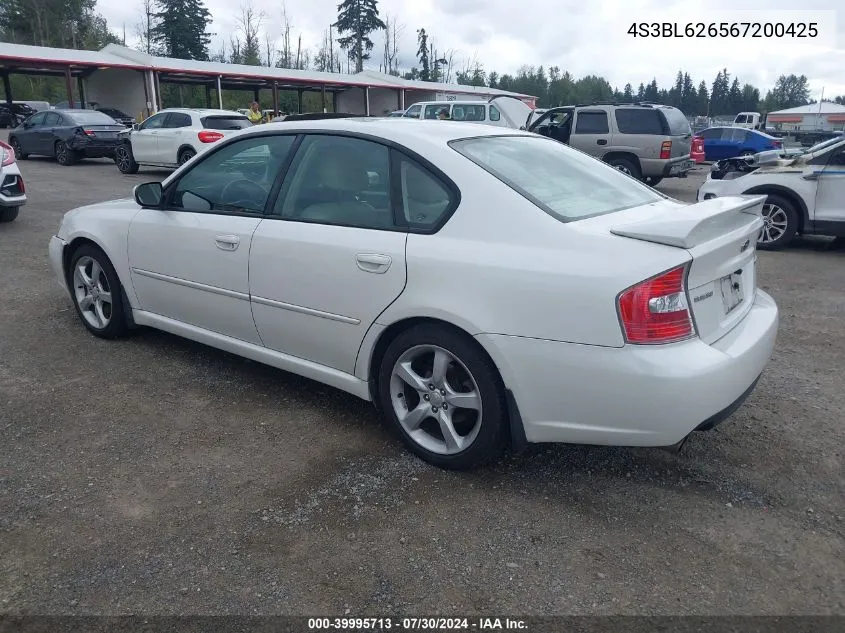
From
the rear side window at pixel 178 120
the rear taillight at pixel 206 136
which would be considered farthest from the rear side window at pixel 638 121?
the rear side window at pixel 178 120

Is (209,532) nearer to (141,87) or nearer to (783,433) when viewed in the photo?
(783,433)

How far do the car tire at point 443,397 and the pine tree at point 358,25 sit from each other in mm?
81165

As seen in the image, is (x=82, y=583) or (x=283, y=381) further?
(x=283, y=381)

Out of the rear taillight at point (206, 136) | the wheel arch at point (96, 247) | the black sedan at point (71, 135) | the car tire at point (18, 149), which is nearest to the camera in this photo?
the wheel arch at point (96, 247)

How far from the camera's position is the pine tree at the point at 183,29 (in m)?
66.1

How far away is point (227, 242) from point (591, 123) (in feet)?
39.4

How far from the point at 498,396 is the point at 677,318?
80 centimetres

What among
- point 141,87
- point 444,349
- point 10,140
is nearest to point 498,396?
point 444,349

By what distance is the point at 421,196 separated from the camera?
324cm

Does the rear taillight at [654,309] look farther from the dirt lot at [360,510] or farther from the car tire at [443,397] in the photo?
the dirt lot at [360,510]

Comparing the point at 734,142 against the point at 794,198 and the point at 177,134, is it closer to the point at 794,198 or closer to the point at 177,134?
the point at 794,198

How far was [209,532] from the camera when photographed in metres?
2.75

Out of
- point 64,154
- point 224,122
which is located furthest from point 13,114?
point 224,122

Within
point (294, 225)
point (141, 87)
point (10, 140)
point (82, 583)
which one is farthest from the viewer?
point (141, 87)
